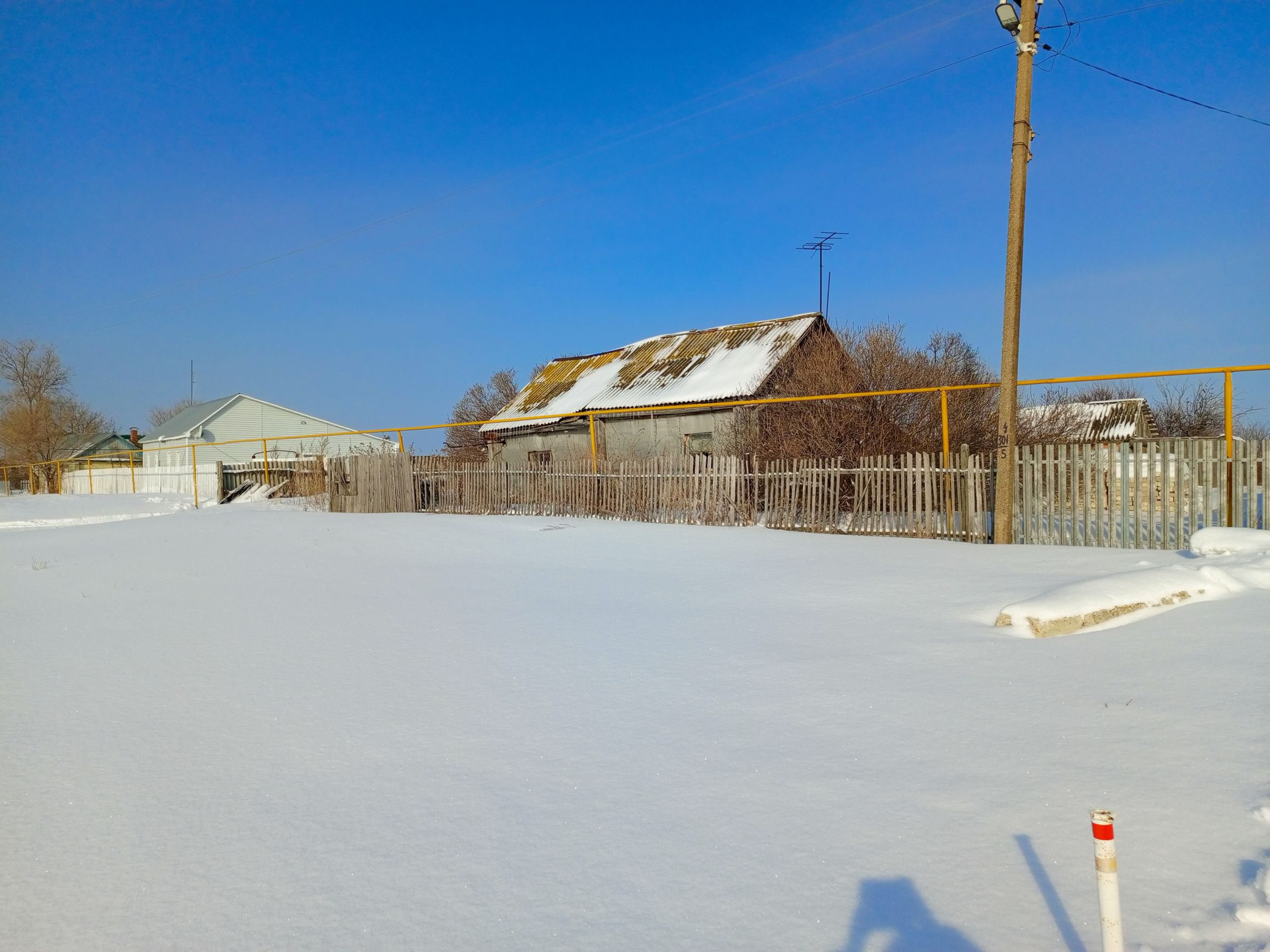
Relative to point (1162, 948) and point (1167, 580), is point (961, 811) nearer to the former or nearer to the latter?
point (1162, 948)

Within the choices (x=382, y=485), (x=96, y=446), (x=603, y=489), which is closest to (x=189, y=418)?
(x=96, y=446)

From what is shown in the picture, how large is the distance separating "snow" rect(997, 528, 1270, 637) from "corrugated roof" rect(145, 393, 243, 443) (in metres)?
50.7

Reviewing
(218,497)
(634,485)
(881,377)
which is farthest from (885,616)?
(218,497)

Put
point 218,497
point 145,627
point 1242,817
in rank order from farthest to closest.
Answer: point 218,497 < point 145,627 < point 1242,817

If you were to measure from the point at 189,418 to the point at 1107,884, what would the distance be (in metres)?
56.4

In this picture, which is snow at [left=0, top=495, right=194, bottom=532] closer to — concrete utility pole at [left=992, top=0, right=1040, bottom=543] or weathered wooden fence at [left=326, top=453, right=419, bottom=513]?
weathered wooden fence at [left=326, top=453, right=419, bottom=513]

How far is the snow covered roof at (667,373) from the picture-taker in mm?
20766

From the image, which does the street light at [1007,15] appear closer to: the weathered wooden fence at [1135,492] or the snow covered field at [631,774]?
the weathered wooden fence at [1135,492]

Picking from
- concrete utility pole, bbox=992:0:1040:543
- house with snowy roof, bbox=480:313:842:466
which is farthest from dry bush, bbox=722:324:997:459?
concrete utility pole, bbox=992:0:1040:543

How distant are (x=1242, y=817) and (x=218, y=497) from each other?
27.6 metres

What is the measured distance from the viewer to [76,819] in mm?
3482

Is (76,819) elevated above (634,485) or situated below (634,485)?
below

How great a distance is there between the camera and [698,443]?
2100cm

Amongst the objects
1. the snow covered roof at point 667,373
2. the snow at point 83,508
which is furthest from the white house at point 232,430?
the snow covered roof at point 667,373
